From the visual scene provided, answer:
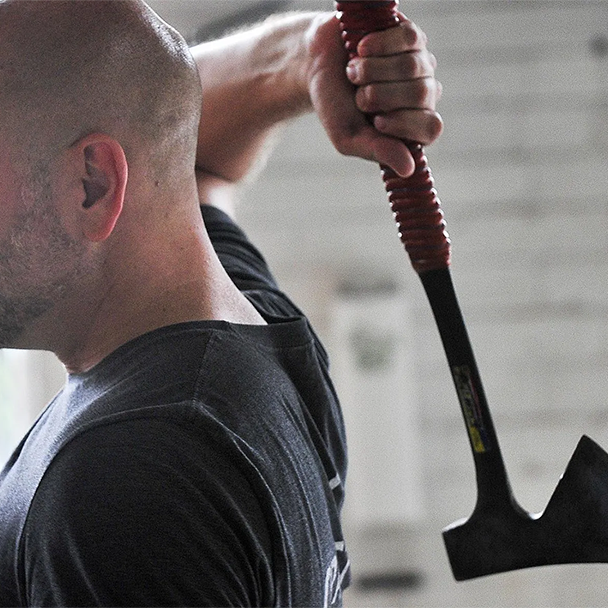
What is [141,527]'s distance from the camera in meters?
0.75

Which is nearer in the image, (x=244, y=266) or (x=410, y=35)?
(x=410, y=35)

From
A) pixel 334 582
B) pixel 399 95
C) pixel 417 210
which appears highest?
pixel 399 95

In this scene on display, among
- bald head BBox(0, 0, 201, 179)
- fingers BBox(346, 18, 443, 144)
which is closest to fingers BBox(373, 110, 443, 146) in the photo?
fingers BBox(346, 18, 443, 144)

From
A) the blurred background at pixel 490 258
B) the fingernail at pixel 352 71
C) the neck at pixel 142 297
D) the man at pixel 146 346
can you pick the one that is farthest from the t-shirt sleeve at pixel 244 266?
the blurred background at pixel 490 258

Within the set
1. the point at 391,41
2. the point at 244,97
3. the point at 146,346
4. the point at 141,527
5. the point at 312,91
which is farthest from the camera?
the point at 244,97

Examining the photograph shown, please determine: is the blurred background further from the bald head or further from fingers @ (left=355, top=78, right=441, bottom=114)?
the bald head

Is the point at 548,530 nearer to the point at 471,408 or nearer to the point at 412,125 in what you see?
the point at 471,408

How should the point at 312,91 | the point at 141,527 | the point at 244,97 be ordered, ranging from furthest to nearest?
1. the point at 244,97
2. the point at 312,91
3. the point at 141,527

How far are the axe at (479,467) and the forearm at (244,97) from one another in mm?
289

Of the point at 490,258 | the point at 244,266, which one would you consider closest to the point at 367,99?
the point at 244,266

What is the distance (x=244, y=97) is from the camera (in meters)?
1.44

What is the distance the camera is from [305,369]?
1.02 metres

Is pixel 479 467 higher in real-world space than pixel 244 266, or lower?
lower

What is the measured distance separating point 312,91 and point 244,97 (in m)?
0.25
